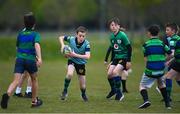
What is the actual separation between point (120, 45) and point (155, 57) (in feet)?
6.28

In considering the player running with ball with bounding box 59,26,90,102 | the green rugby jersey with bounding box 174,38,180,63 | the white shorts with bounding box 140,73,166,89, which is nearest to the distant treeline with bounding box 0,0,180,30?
the player running with ball with bounding box 59,26,90,102

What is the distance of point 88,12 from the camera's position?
296 ft

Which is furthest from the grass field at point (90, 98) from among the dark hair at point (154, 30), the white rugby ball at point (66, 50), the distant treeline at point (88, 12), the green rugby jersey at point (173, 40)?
the distant treeline at point (88, 12)

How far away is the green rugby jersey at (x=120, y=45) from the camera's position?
15406 mm

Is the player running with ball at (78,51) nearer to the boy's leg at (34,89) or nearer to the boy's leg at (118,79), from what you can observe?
the boy's leg at (118,79)

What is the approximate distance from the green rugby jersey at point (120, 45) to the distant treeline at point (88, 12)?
30.2 m

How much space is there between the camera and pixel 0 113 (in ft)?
41.8

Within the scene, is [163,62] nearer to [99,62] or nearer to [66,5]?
[99,62]

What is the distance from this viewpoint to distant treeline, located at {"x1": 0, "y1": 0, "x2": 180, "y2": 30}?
52.2m

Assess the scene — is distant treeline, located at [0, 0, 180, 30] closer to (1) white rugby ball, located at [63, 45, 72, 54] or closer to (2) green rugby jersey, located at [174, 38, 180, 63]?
(1) white rugby ball, located at [63, 45, 72, 54]

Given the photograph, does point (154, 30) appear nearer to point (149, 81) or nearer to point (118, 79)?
point (149, 81)

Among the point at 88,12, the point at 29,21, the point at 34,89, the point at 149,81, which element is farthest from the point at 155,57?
the point at 88,12

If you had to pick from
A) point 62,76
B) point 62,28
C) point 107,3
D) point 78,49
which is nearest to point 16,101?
point 78,49

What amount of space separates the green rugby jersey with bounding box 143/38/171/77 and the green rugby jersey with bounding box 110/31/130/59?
1.65 metres
